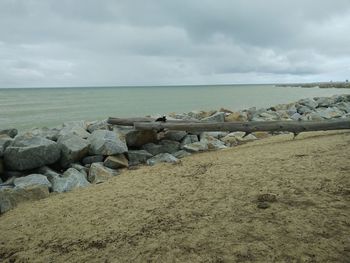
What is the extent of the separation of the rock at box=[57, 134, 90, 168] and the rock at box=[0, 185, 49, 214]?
1.89 m

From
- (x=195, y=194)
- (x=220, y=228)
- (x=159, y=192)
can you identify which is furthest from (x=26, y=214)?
(x=220, y=228)

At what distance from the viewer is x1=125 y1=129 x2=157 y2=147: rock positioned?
10.1 meters

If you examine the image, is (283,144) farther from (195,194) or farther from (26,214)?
(26,214)

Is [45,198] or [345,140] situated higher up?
[345,140]

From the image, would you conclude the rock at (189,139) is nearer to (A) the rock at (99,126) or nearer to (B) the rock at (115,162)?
(B) the rock at (115,162)

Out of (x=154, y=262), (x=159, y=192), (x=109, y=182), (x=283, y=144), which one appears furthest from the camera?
(x=283, y=144)

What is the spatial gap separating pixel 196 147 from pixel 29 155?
455 cm

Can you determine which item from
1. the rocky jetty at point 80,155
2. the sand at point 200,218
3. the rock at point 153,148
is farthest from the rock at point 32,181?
the rock at point 153,148

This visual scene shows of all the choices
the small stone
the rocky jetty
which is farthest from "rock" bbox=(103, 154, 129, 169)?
the small stone

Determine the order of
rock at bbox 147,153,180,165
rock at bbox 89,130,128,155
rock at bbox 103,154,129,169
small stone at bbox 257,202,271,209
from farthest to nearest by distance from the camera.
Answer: rock at bbox 89,130,128,155
rock at bbox 147,153,180,165
rock at bbox 103,154,129,169
small stone at bbox 257,202,271,209

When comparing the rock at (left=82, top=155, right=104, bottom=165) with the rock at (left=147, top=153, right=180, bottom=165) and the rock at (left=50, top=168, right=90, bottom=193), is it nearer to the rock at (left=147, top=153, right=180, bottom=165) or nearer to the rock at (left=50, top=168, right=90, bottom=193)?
the rock at (left=50, top=168, right=90, bottom=193)

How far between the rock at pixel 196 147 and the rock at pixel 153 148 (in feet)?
2.38

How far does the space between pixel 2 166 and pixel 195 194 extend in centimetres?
487

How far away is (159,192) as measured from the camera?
5898mm
